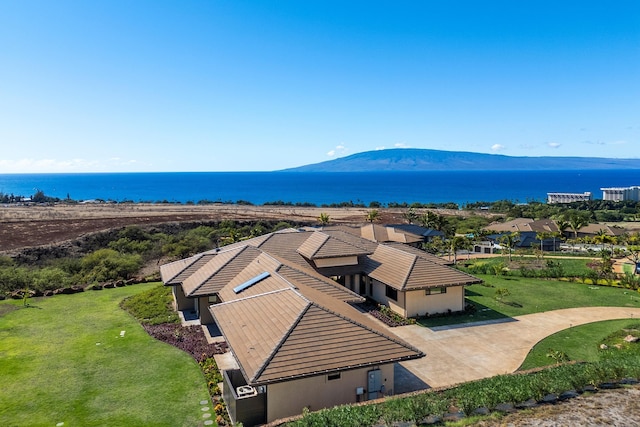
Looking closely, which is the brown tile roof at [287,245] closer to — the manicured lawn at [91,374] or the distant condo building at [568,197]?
the manicured lawn at [91,374]

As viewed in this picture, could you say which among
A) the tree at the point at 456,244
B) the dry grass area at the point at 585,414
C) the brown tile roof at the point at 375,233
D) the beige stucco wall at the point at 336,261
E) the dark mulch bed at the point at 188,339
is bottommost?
the dark mulch bed at the point at 188,339

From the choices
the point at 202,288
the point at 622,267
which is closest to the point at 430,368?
the point at 202,288

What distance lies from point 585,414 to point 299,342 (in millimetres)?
8634

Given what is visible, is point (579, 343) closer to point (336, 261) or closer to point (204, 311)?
point (336, 261)

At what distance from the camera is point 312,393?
13.7 m

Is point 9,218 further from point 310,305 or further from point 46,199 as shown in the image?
point 310,305

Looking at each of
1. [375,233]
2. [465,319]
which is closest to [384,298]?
[465,319]

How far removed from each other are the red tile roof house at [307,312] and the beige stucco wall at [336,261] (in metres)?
0.07

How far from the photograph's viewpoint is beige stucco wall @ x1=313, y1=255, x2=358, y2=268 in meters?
27.6

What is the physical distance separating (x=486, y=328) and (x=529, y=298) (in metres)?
7.78

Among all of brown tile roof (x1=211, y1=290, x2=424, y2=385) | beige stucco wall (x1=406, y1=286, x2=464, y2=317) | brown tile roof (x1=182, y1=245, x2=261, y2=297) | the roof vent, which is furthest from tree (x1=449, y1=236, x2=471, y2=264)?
brown tile roof (x1=211, y1=290, x2=424, y2=385)

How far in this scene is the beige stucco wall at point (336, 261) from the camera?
1088 inches

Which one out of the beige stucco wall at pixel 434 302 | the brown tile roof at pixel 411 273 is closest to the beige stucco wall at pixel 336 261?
the brown tile roof at pixel 411 273

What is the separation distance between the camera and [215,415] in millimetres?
13609
